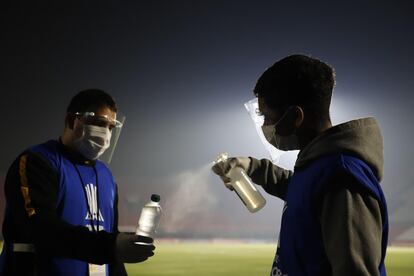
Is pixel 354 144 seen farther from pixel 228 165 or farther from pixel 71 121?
pixel 71 121

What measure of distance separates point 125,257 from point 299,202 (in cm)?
54

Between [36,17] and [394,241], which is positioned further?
[36,17]

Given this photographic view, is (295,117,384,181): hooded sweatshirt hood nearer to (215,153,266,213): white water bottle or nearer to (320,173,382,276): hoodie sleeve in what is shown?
(320,173,382,276): hoodie sleeve

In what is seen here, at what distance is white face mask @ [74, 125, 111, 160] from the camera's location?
1.41 meters

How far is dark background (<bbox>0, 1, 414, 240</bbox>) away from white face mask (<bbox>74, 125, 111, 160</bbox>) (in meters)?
1.24

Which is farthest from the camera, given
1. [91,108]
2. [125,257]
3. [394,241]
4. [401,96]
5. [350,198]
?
[401,96]

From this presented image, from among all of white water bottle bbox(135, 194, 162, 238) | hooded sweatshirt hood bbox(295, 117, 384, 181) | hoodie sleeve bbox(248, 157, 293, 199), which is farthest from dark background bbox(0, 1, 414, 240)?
hooded sweatshirt hood bbox(295, 117, 384, 181)

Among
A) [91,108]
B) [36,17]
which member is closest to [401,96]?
[91,108]

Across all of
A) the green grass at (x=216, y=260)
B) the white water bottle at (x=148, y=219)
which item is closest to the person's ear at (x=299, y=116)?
the white water bottle at (x=148, y=219)

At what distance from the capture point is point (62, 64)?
113 inches

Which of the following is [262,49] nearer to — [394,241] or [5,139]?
[394,241]

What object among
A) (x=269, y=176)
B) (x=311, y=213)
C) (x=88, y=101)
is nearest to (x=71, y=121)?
(x=88, y=101)

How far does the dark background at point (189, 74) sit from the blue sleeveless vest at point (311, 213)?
189 cm

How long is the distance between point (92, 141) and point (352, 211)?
102cm
